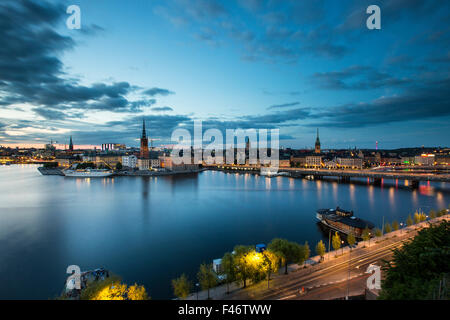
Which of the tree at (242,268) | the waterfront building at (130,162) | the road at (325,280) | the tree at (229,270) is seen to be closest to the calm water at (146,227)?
the tree at (229,270)

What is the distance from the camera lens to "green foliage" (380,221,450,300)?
427 cm

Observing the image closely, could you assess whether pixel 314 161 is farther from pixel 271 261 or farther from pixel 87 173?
pixel 271 261

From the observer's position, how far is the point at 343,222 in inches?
558

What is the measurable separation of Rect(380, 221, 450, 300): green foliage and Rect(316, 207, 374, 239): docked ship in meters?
7.18

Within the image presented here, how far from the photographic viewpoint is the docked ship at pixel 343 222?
1338 cm

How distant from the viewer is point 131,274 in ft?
31.6

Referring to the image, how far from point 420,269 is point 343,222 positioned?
9.27 m

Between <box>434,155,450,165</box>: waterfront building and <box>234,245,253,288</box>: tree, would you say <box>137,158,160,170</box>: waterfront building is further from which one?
<box>434,155,450,165</box>: waterfront building

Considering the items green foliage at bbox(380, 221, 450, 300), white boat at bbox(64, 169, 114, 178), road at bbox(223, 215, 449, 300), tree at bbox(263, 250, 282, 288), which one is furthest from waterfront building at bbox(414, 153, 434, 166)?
white boat at bbox(64, 169, 114, 178)

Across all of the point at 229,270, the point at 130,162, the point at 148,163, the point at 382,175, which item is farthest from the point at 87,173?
the point at 382,175

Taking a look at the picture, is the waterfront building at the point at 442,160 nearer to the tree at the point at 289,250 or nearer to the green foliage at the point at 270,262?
the tree at the point at 289,250
